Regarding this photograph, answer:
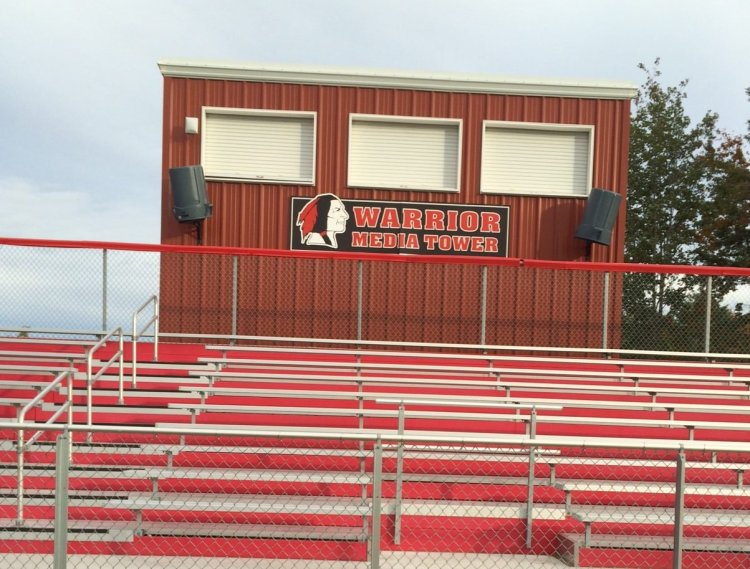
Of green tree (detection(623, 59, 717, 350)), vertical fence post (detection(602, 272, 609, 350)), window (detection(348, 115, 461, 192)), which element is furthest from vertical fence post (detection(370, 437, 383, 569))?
green tree (detection(623, 59, 717, 350))

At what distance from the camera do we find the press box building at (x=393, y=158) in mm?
10859

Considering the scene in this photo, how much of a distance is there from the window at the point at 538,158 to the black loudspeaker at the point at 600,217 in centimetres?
67

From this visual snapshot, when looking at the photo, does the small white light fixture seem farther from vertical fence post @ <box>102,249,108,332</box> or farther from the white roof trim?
vertical fence post @ <box>102,249,108,332</box>

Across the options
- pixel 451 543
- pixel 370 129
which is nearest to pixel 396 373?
pixel 451 543

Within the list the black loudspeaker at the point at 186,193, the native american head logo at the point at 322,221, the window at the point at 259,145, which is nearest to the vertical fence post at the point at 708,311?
the native american head logo at the point at 322,221

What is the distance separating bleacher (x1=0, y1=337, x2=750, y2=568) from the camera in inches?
210

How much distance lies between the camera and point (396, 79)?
35.8 feet

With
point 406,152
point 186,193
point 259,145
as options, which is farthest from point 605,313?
point 186,193

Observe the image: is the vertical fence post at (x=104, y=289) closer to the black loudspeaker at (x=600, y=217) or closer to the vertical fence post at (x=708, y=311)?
the black loudspeaker at (x=600, y=217)

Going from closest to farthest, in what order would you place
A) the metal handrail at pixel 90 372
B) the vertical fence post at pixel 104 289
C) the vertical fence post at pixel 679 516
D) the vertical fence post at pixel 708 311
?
the vertical fence post at pixel 679 516
the metal handrail at pixel 90 372
the vertical fence post at pixel 104 289
the vertical fence post at pixel 708 311

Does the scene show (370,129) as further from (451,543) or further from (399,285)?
(451,543)

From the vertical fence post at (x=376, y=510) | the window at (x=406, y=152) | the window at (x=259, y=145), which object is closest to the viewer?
the vertical fence post at (x=376, y=510)

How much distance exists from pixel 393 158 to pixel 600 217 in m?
→ 3.74

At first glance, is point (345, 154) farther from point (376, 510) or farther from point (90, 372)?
point (376, 510)
